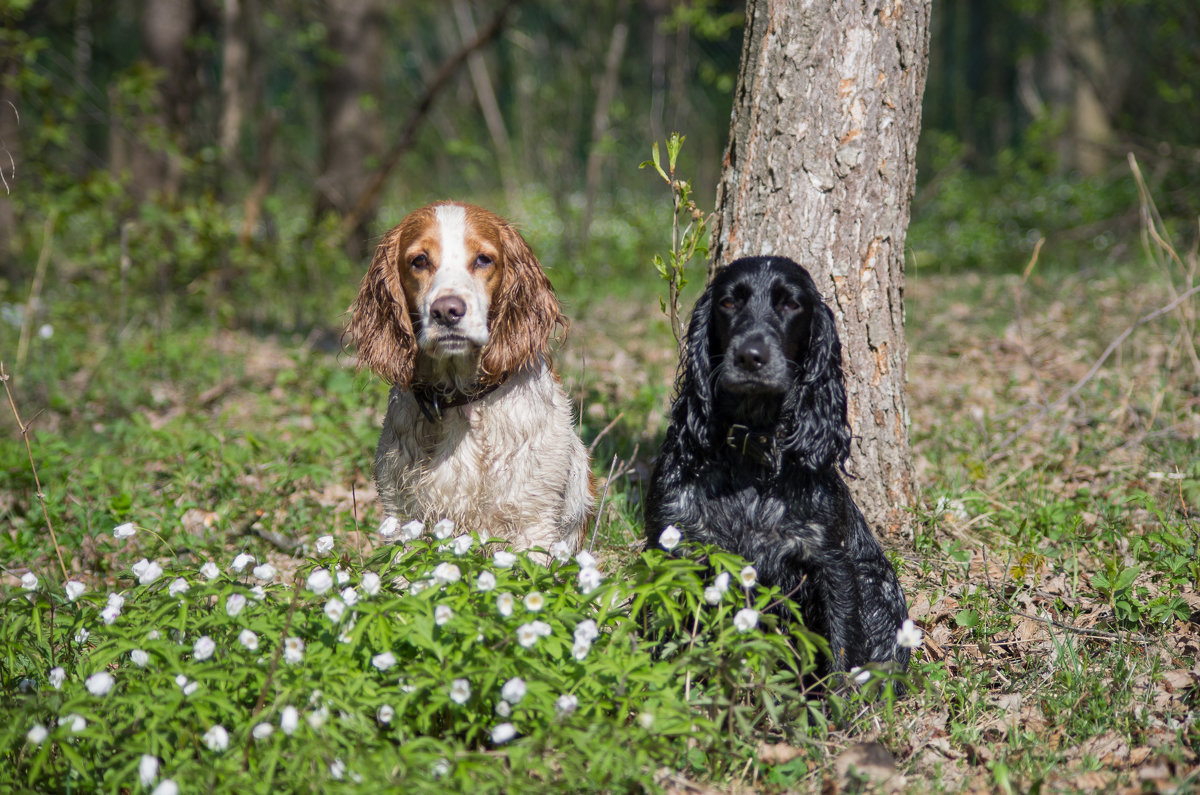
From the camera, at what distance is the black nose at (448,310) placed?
3006 mm

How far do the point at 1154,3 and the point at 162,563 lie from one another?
13164 mm

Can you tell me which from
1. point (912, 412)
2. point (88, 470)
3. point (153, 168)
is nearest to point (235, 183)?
point (153, 168)

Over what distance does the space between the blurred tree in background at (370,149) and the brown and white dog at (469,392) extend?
9.39 ft

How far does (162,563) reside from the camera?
3.83m

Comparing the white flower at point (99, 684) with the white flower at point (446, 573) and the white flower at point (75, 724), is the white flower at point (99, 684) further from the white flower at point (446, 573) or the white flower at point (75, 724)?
the white flower at point (446, 573)

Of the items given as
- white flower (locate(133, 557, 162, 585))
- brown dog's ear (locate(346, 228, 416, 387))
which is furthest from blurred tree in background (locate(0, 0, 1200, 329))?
white flower (locate(133, 557, 162, 585))

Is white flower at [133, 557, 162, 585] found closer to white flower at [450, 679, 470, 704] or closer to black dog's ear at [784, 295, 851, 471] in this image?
white flower at [450, 679, 470, 704]

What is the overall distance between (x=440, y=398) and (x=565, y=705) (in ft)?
5.40

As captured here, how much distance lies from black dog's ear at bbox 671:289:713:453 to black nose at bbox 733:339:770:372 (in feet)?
0.86

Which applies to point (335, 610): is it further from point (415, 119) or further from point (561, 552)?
point (415, 119)

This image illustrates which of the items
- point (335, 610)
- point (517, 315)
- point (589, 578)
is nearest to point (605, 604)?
point (589, 578)

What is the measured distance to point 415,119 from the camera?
8.03 meters

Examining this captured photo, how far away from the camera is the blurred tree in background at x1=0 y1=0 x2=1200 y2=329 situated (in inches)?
299

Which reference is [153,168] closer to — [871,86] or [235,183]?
[235,183]
